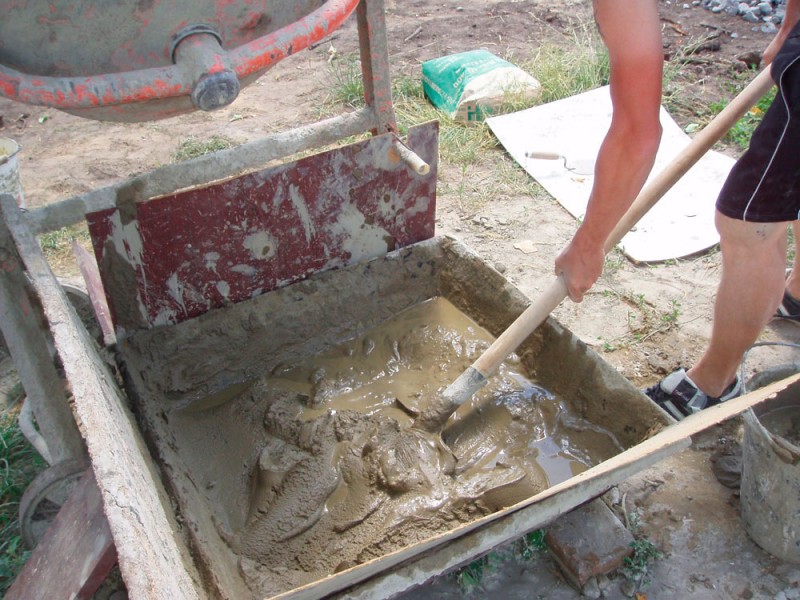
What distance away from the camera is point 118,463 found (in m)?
1.29

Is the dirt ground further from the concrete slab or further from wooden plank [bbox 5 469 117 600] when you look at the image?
wooden plank [bbox 5 469 117 600]

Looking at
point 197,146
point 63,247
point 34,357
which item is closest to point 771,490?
point 34,357

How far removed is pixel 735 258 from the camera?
2.03 metres

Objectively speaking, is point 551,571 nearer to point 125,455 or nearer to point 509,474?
point 509,474

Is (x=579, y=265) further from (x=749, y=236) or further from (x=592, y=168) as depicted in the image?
(x=592, y=168)

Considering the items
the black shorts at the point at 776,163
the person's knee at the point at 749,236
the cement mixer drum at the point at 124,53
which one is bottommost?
the person's knee at the point at 749,236

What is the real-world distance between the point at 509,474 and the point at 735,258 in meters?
0.95

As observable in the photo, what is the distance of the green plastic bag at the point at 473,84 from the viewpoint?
4336 millimetres

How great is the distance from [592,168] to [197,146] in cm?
246

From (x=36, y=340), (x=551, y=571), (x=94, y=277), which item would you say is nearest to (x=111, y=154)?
(x=94, y=277)

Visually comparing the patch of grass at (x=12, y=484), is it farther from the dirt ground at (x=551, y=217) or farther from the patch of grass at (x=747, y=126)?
the patch of grass at (x=747, y=126)

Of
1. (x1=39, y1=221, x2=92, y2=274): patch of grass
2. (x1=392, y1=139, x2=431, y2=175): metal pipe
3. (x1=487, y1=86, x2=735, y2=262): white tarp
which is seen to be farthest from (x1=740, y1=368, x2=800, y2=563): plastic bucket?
(x1=39, y1=221, x2=92, y2=274): patch of grass

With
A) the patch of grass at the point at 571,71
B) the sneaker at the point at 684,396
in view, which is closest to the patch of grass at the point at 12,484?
the sneaker at the point at 684,396

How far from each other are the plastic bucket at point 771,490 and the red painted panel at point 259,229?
1391 mm
